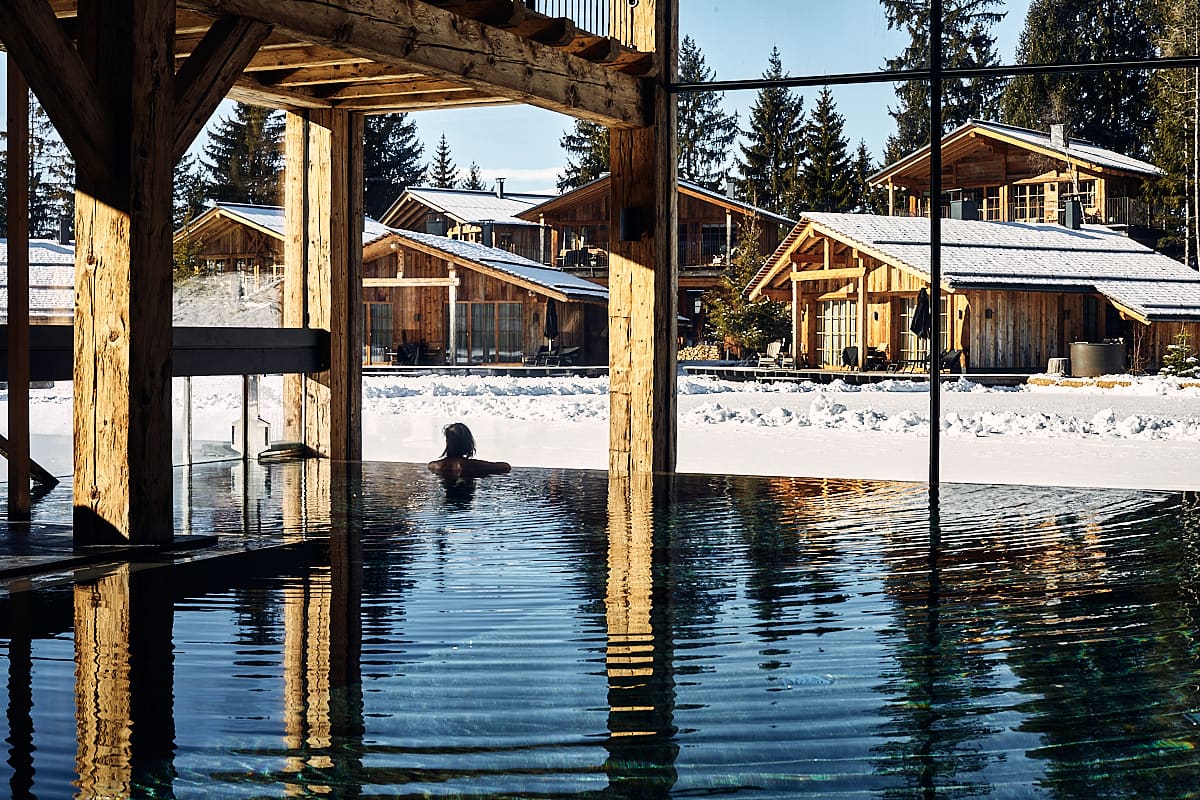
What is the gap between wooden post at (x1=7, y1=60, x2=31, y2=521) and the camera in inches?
264

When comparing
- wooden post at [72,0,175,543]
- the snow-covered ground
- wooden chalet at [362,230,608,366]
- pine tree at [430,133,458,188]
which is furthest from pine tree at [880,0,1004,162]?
wooden post at [72,0,175,543]

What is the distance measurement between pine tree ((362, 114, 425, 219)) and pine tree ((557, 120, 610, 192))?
5.41 metres

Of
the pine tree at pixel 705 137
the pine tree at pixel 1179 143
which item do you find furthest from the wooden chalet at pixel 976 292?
the pine tree at pixel 705 137

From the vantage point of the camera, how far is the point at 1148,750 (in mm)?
3047

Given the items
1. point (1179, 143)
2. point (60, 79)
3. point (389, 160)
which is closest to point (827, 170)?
point (1179, 143)

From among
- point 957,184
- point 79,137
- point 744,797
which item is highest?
point 957,184

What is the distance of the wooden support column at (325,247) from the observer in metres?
9.59

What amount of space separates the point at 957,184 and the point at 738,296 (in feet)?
24.7

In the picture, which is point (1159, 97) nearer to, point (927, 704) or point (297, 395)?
point (297, 395)

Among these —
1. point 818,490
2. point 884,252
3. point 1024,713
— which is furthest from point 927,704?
point 884,252

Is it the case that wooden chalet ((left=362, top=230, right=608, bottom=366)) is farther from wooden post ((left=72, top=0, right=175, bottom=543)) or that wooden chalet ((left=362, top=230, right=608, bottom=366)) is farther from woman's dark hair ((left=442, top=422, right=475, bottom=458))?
wooden post ((left=72, top=0, right=175, bottom=543))

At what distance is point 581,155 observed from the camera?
189ft

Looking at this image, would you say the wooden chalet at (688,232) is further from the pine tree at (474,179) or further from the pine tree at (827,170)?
the pine tree at (474,179)

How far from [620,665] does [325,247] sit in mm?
6278
